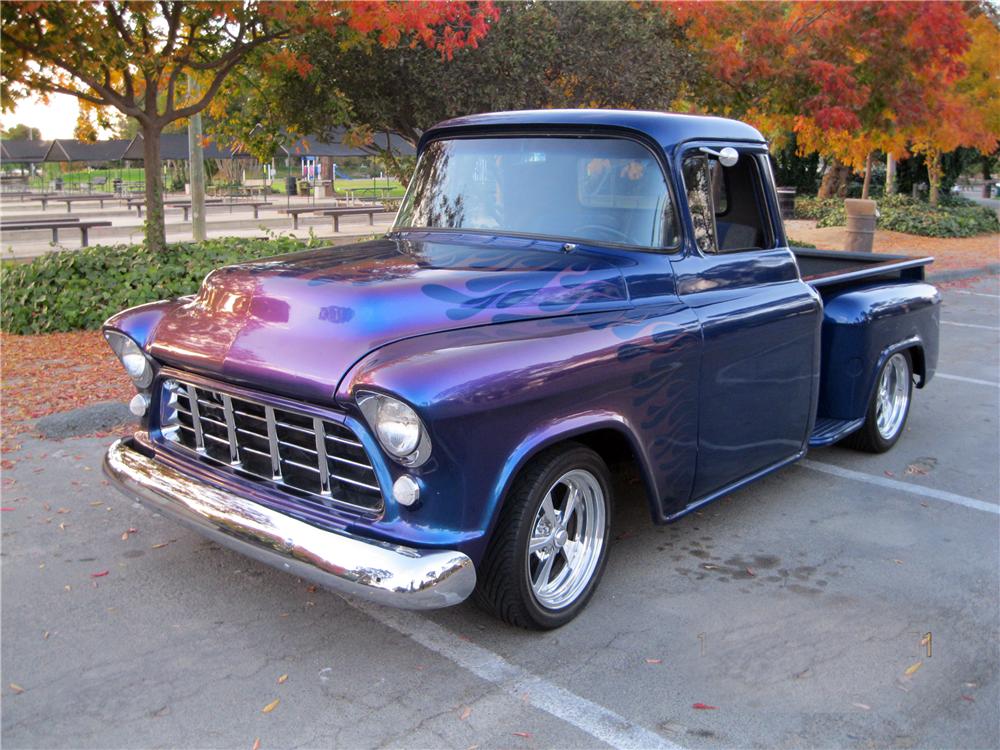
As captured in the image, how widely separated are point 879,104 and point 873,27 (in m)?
1.61

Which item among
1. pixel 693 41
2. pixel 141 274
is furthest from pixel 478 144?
pixel 693 41

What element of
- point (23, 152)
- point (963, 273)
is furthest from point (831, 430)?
point (23, 152)

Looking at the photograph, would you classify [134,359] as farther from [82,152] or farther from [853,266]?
[82,152]

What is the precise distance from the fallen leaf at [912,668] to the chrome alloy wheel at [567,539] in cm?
121

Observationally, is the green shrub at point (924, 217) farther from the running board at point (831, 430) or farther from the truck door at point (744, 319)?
the truck door at point (744, 319)

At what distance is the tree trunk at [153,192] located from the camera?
9969 mm

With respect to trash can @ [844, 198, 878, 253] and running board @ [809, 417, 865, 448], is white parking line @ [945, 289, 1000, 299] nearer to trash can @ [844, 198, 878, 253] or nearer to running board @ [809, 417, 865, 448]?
trash can @ [844, 198, 878, 253]

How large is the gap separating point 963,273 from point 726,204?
1322 centimetres

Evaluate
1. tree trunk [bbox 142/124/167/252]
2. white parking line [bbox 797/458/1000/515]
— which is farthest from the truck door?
tree trunk [bbox 142/124/167/252]

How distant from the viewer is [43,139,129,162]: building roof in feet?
115

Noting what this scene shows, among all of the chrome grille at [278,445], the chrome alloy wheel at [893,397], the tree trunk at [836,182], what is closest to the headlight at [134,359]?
the chrome grille at [278,445]

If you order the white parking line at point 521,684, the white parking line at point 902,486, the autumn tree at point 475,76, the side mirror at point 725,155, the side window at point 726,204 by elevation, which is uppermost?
the autumn tree at point 475,76

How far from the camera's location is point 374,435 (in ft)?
10.2

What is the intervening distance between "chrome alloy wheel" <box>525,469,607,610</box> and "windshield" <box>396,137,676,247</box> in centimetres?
114
